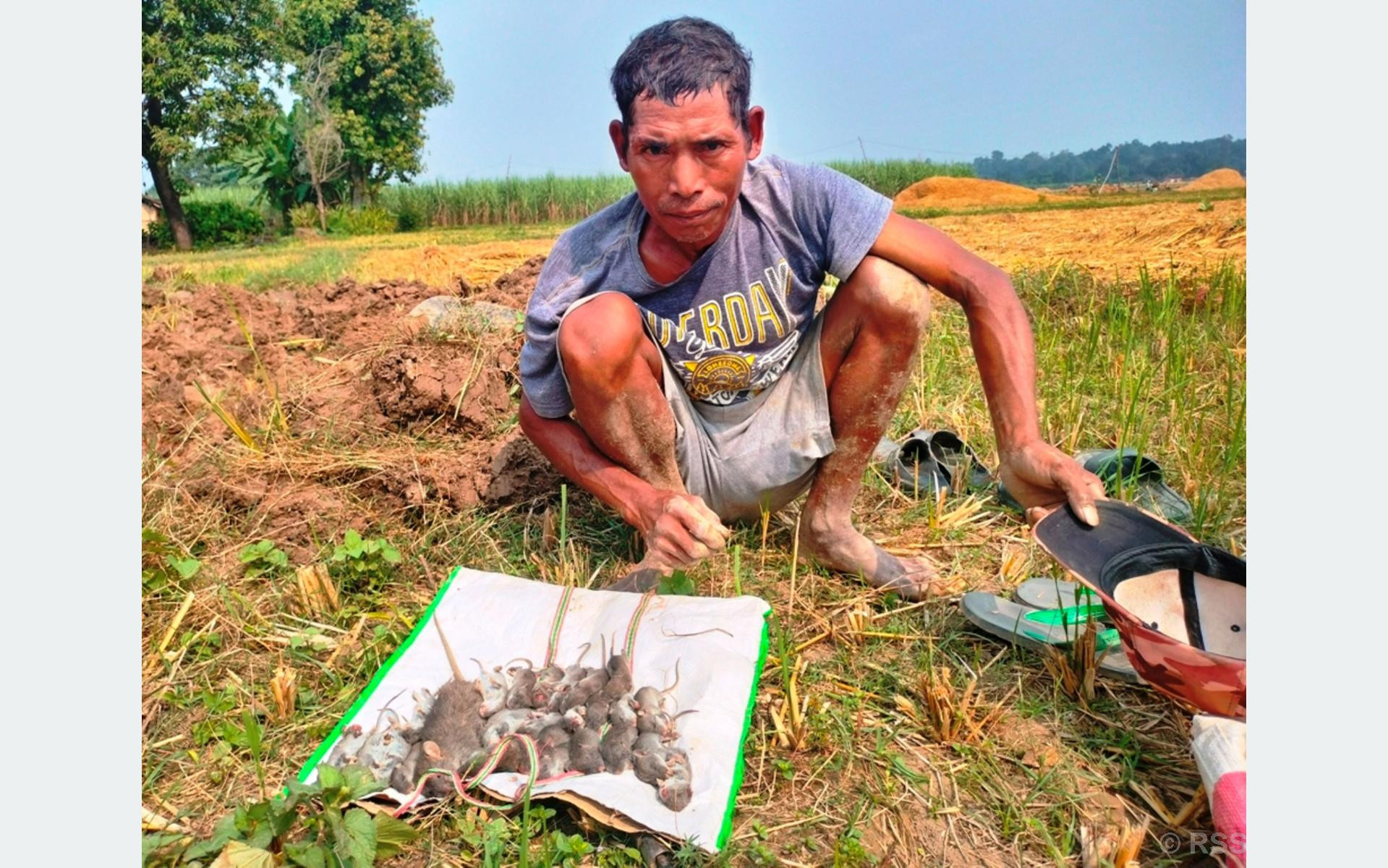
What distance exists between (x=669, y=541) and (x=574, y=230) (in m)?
0.96

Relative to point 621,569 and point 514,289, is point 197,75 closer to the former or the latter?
point 514,289

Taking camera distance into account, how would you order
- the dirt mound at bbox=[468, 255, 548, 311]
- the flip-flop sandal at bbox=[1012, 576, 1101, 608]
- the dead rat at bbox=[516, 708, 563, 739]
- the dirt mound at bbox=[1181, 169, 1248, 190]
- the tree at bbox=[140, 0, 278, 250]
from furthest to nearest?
the tree at bbox=[140, 0, 278, 250] < the dirt mound at bbox=[1181, 169, 1248, 190] < the dirt mound at bbox=[468, 255, 548, 311] < the flip-flop sandal at bbox=[1012, 576, 1101, 608] < the dead rat at bbox=[516, 708, 563, 739]

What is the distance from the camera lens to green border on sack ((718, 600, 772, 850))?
1.55 metres

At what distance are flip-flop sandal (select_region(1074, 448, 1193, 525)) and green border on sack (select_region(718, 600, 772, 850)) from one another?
1236 mm

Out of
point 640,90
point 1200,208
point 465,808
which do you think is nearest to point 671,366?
point 640,90

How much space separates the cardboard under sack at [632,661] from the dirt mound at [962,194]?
40.7 feet

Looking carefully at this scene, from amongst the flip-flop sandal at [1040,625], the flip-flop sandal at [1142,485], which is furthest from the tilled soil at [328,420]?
the flip-flop sandal at [1142,485]

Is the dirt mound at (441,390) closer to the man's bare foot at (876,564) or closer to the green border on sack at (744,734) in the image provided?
the man's bare foot at (876,564)

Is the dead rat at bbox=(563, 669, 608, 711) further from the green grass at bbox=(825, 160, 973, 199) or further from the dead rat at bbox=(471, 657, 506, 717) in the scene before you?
the green grass at bbox=(825, 160, 973, 199)

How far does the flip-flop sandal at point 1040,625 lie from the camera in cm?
193

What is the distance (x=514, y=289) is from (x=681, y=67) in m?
3.38

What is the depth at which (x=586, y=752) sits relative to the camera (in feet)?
5.60

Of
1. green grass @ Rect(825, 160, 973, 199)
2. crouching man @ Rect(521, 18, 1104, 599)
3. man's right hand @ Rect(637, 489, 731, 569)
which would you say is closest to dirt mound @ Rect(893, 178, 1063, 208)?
green grass @ Rect(825, 160, 973, 199)

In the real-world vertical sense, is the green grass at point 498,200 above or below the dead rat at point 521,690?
above
